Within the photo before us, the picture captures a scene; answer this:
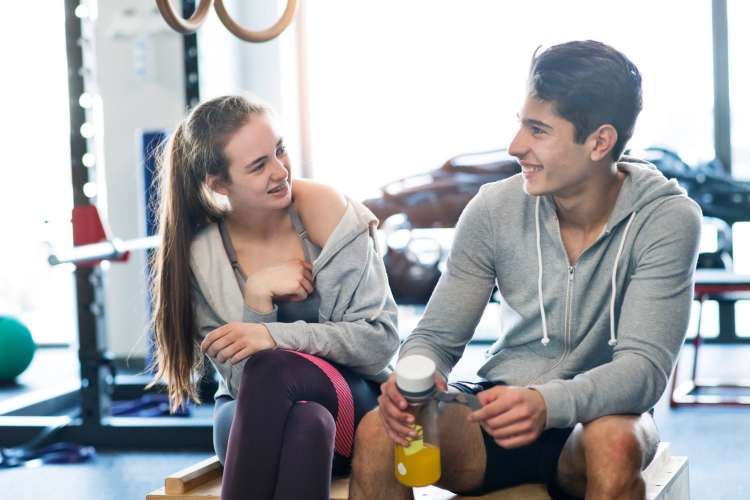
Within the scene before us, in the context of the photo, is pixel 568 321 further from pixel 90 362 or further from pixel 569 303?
pixel 90 362

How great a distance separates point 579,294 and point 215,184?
753mm

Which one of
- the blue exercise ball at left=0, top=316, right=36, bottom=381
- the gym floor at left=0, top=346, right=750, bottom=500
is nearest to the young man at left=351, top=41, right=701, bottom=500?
the gym floor at left=0, top=346, right=750, bottom=500

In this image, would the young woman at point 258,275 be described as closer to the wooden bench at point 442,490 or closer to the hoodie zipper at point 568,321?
the wooden bench at point 442,490

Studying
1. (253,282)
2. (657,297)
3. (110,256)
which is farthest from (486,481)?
(110,256)

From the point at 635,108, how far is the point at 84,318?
2.12 meters

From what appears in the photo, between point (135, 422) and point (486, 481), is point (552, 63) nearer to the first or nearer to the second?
point (486, 481)

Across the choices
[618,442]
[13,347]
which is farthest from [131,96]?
[618,442]

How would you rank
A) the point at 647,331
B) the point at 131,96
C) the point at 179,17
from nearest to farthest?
the point at 647,331 < the point at 179,17 < the point at 131,96

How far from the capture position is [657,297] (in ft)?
5.41

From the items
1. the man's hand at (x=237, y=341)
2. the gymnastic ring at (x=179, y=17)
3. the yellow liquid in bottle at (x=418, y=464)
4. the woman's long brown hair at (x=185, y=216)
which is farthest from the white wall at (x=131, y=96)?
the yellow liquid in bottle at (x=418, y=464)

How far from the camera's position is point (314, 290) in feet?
6.62

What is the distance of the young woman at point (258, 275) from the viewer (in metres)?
1.88

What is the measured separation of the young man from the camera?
1560 mm

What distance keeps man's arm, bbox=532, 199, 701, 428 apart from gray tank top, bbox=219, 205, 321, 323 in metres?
0.60
